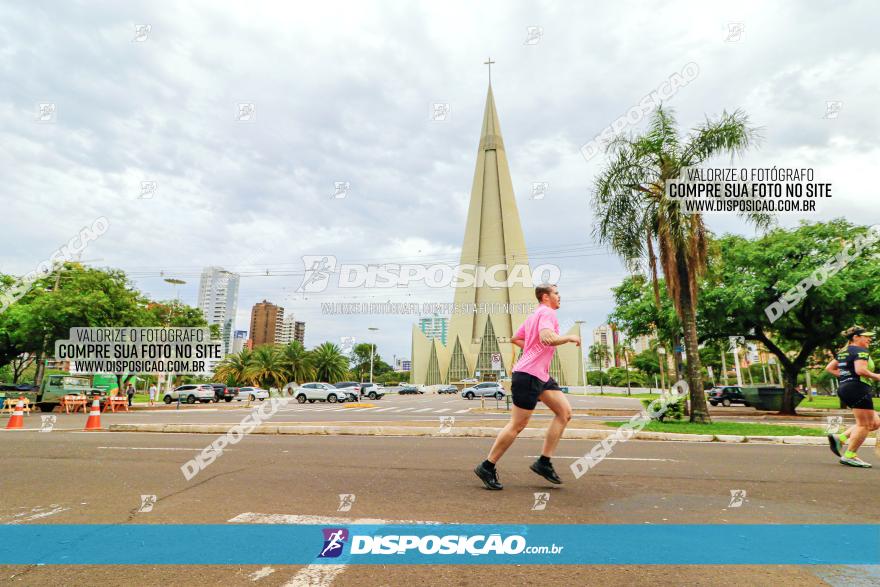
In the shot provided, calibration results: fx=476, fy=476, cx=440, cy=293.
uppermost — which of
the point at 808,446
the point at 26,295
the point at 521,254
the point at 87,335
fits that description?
the point at 521,254

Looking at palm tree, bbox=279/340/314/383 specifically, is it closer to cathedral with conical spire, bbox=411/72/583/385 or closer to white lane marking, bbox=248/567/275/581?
cathedral with conical spire, bbox=411/72/583/385

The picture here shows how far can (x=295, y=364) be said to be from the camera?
52938mm

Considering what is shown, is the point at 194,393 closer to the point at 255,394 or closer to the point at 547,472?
the point at 255,394

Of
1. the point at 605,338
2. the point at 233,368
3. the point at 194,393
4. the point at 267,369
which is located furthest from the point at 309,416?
the point at 605,338

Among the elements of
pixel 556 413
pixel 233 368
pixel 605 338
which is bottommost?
pixel 556 413

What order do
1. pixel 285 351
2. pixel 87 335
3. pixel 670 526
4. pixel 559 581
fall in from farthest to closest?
pixel 285 351, pixel 87 335, pixel 670 526, pixel 559 581

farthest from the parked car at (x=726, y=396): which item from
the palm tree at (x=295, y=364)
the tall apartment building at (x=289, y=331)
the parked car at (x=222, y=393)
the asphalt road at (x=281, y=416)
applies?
the tall apartment building at (x=289, y=331)

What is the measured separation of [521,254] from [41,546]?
86411 millimetres

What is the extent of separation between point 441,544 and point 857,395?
20.5 ft

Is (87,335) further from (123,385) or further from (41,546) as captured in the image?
(41,546)

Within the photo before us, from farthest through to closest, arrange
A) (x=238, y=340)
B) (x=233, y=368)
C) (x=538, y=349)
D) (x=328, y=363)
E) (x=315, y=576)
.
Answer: (x=238, y=340) → (x=328, y=363) → (x=233, y=368) → (x=538, y=349) → (x=315, y=576)

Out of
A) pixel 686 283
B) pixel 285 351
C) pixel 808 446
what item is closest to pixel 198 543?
pixel 808 446

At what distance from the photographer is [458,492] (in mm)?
4602

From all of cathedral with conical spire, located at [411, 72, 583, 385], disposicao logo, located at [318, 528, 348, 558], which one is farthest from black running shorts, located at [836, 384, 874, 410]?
cathedral with conical spire, located at [411, 72, 583, 385]
